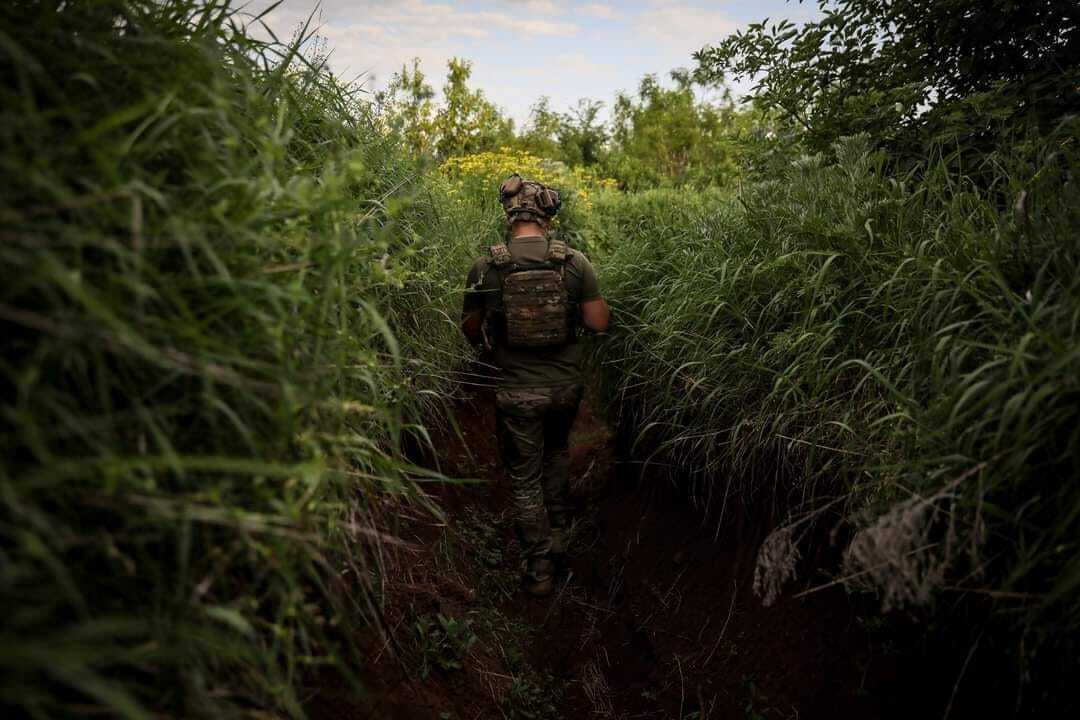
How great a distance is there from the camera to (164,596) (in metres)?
1.29

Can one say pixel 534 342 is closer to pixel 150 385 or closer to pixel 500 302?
pixel 500 302

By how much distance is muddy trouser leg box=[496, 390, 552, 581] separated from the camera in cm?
374

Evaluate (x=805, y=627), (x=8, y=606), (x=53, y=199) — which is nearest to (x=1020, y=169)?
(x=805, y=627)

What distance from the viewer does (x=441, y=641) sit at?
2613mm

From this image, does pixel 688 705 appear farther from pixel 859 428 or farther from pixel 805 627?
pixel 859 428

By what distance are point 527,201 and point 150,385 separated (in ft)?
9.31

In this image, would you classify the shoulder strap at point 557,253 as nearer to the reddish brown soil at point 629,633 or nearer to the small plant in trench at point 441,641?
the reddish brown soil at point 629,633

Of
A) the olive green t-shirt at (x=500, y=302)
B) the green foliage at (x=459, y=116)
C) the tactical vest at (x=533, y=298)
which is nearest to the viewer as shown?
the tactical vest at (x=533, y=298)

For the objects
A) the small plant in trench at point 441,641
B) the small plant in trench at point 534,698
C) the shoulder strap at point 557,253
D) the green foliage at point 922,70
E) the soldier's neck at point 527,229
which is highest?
the green foliage at point 922,70

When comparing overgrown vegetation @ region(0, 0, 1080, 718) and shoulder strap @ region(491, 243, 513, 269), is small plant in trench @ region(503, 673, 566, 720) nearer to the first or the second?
overgrown vegetation @ region(0, 0, 1080, 718)

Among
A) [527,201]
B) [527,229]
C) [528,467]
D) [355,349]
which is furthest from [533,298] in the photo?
[355,349]

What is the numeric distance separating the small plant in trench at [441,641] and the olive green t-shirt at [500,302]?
1.51 m

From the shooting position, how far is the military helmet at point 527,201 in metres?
3.91

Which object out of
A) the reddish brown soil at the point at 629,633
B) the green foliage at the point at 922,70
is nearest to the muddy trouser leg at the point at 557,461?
the reddish brown soil at the point at 629,633
